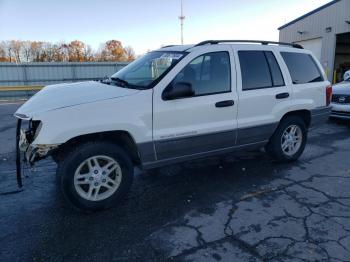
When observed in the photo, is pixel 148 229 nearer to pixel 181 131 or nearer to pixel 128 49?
pixel 181 131

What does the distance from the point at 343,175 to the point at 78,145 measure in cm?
404

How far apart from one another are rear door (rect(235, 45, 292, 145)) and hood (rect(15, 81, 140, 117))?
→ 1709 millimetres

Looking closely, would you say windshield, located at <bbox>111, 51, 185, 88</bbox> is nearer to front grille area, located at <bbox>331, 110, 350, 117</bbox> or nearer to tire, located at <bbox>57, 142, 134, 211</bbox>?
tire, located at <bbox>57, 142, 134, 211</bbox>

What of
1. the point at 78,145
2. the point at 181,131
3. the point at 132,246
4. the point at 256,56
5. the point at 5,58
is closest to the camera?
the point at 132,246

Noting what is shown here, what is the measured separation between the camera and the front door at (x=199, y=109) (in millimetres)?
3736

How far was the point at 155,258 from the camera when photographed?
2.74m

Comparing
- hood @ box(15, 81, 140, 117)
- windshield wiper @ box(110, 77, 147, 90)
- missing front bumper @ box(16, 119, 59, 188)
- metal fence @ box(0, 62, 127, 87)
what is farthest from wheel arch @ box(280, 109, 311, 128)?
metal fence @ box(0, 62, 127, 87)

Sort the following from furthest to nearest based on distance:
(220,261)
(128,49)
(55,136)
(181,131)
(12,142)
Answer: (128,49) → (12,142) → (181,131) → (55,136) → (220,261)

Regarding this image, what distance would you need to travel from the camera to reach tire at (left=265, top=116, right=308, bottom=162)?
16.5 feet

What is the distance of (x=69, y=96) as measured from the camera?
3471 mm

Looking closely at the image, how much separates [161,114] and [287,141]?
2680 mm

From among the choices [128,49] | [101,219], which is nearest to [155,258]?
[101,219]

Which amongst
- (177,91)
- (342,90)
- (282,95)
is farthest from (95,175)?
(342,90)

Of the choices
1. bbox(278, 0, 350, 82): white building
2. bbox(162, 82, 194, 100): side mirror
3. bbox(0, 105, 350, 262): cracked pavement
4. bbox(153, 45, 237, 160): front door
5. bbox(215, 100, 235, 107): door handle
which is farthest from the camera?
bbox(278, 0, 350, 82): white building
